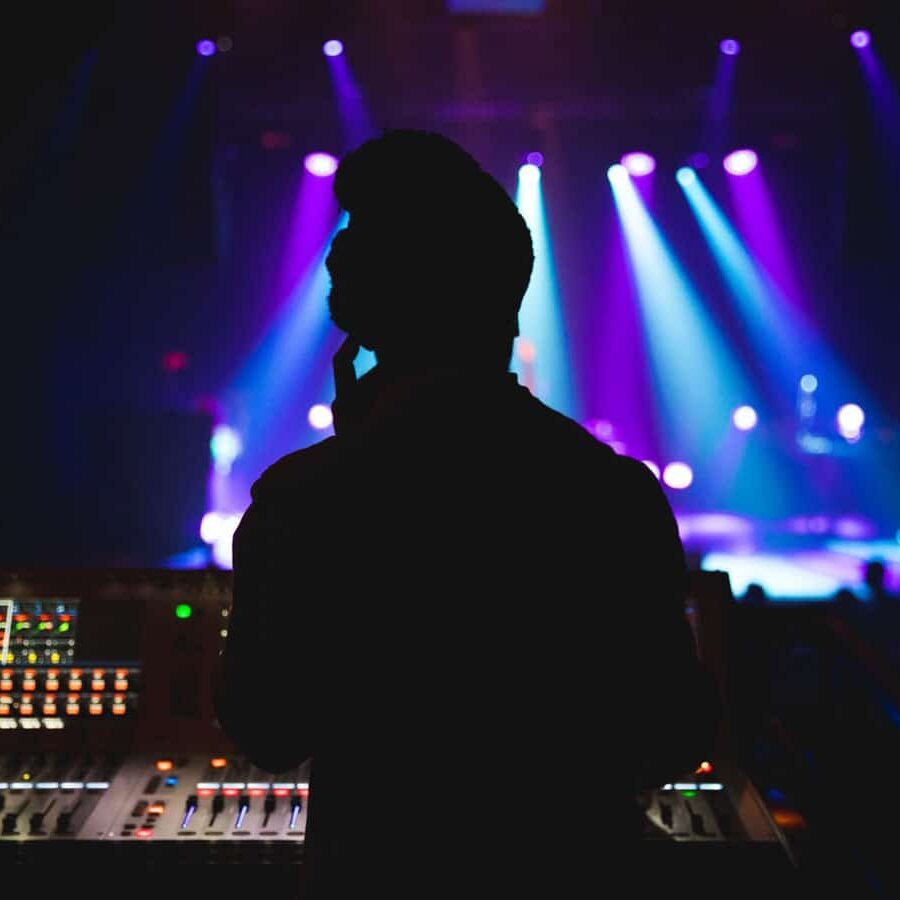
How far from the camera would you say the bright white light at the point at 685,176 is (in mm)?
8250

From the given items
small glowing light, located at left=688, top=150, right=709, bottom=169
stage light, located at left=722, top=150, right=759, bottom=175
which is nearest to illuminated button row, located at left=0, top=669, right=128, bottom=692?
small glowing light, located at left=688, top=150, right=709, bottom=169

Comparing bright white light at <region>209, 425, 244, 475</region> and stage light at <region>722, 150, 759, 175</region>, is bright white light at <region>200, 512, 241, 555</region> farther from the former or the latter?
stage light at <region>722, 150, 759, 175</region>

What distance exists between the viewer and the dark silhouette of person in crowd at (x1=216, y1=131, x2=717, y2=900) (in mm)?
808

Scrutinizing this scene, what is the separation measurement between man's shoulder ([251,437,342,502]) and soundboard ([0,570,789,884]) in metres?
1.02

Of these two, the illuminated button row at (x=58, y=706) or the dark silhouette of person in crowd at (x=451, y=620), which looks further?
the illuminated button row at (x=58, y=706)

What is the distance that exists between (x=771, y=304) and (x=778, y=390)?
49.3 inches

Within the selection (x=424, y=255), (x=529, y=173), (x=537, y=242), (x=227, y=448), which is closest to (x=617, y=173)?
(x=529, y=173)

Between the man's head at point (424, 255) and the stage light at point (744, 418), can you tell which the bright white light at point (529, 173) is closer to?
the stage light at point (744, 418)

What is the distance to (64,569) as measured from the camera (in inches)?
73.0

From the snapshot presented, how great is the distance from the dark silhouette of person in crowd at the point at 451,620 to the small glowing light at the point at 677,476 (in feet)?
32.2

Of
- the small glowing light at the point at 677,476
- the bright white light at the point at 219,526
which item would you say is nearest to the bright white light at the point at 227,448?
the bright white light at the point at 219,526

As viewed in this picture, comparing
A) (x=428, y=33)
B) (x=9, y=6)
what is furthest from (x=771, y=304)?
(x=9, y=6)

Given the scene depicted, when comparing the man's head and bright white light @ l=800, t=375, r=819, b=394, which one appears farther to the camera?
bright white light @ l=800, t=375, r=819, b=394

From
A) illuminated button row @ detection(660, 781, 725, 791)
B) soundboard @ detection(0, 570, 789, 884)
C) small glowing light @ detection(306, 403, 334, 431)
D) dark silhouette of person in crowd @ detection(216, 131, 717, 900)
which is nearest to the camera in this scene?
dark silhouette of person in crowd @ detection(216, 131, 717, 900)
